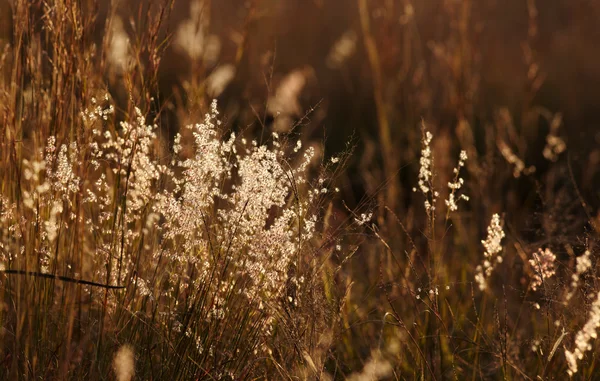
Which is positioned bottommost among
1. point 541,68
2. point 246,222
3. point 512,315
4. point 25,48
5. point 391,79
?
point 512,315

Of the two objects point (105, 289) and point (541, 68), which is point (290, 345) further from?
point (541, 68)

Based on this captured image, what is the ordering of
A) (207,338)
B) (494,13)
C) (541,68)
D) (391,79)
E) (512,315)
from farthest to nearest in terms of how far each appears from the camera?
1. (494,13)
2. (541,68)
3. (391,79)
4. (512,315)
5. (207,338)

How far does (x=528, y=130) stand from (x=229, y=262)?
14.3 ft

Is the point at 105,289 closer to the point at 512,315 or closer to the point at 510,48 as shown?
the point at 512,315

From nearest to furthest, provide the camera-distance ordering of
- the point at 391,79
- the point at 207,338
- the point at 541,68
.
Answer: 1. the point at 207,338
2. the point at 391,79
3. the point at 541,68

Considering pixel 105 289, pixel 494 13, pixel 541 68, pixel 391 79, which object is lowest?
pixel 105 289

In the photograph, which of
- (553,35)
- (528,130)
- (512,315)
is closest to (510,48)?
(553,35)

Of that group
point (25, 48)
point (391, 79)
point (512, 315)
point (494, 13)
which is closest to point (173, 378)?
point (25, 48)

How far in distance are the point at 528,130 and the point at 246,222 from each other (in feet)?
14.4

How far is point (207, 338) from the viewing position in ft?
5.45

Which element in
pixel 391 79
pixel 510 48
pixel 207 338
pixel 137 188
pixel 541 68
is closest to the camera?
pixel 207 338

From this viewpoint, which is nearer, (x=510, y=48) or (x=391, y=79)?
(x=391, y=79)

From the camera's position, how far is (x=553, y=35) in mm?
7531

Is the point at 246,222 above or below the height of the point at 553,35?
below
